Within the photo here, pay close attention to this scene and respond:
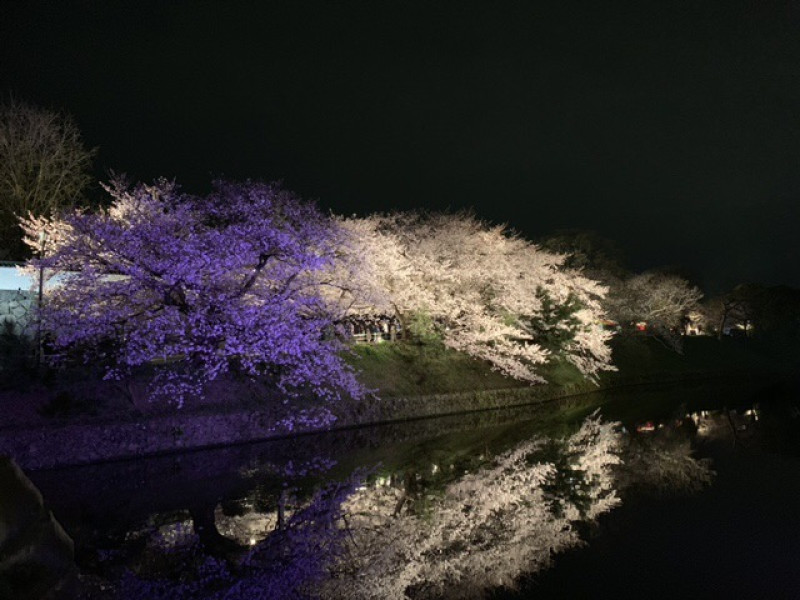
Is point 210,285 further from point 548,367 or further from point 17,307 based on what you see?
point 548,367

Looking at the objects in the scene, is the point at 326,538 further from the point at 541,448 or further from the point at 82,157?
the point at 82,157

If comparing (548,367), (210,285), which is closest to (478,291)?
(548,367)

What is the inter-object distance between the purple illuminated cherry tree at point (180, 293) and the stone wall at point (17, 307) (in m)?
1.86

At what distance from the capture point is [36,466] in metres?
16.7

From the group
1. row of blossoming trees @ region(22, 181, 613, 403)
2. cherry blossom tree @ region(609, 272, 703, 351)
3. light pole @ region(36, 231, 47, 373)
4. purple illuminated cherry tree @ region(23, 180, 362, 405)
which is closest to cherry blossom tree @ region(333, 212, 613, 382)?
row of blossoming trees @ region(22, 181, 613, 403)

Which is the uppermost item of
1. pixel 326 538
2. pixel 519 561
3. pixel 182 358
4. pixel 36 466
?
pixel 519 561

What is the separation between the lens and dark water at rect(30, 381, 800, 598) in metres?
8.63

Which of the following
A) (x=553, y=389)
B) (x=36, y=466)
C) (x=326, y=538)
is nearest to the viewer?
(x=326, y=538)

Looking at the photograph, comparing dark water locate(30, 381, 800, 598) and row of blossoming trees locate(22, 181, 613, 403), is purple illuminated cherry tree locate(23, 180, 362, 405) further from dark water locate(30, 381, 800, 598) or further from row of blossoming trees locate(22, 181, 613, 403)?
dark water locate(30, 381, 800, 598)

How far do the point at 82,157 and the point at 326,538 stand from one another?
34.9 m

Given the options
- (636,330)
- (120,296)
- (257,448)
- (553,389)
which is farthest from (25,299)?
(636,330)

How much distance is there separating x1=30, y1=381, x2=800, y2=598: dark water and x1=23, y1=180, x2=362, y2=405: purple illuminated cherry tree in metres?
3.16

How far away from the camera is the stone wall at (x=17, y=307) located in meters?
22.5

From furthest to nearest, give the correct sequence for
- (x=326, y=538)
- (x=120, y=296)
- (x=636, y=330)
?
1. (x=636, y=330)
2. (x=120, y=296)
3. (x=326, y=538)
